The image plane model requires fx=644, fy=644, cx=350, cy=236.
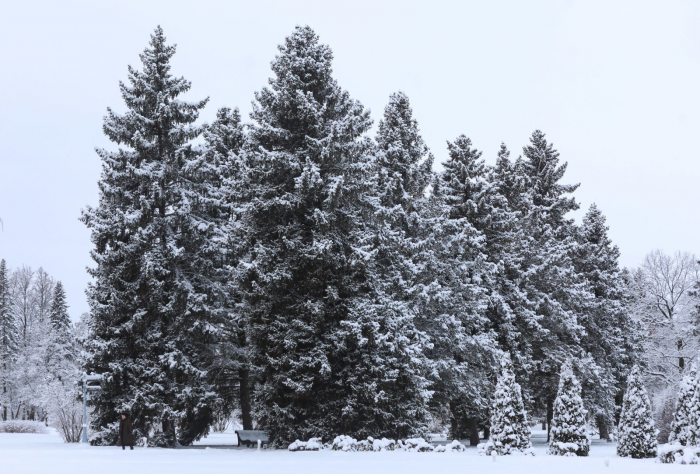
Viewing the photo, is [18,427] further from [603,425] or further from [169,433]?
[603,425]

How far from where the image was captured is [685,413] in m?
23.0

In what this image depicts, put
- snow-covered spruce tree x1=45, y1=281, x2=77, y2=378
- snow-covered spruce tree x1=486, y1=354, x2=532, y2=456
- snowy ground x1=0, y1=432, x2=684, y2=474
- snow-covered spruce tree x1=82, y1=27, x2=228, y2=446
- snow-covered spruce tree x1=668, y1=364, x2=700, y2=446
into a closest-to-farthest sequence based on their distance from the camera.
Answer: snowy ground x1=0, y1=432, x2=684, y2=474 < snow-covered spruce tree x1=668, y1=364, x2=700, y2=446 < snow-covered spruce tree x1=486, y1=354, x2=532, y2=456 < snow-covered spruce tree x1=82, y1=27, x2=228, y2=446 < snow-covered spruce tree x1=45, y1=281, x2=77, y2=378

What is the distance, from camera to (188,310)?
87.1 ft

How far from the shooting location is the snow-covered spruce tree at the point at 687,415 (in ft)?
72.1

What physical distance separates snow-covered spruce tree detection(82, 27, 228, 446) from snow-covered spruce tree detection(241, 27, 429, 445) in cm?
346

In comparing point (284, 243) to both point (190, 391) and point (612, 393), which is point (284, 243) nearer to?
point (190, 391)

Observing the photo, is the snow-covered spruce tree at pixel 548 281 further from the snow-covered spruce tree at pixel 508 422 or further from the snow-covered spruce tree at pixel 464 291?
the snow-covered spruce tree at pixel 508 422

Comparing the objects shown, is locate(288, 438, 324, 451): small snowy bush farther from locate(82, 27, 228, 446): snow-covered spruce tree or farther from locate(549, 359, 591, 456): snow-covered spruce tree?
locate(549, 359, 591, 456): snow-covered spruce tree

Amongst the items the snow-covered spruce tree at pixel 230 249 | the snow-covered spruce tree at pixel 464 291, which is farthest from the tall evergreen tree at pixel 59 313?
the snow-covered spruce tree at pixel 464 291

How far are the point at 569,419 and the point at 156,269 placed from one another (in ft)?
56.2

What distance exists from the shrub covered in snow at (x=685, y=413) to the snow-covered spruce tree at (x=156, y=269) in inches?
705

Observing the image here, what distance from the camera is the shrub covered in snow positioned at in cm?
2225

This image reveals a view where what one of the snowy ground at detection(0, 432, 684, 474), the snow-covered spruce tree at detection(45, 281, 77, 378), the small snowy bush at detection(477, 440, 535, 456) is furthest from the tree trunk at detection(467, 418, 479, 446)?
the snow-covered spruce tree at detection(45, 281, 77, 378)

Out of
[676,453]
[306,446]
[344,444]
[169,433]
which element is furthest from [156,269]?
[676,453]
